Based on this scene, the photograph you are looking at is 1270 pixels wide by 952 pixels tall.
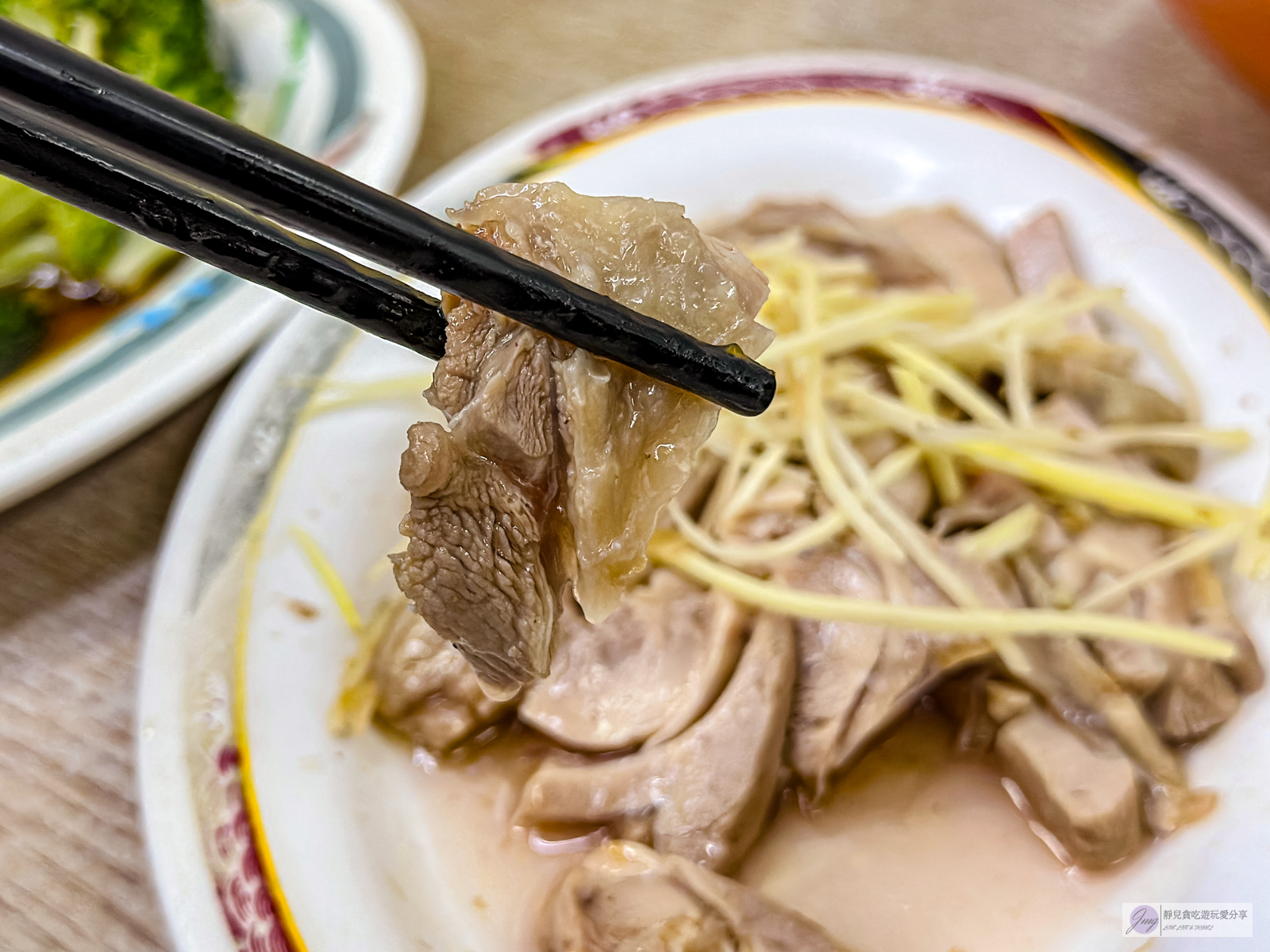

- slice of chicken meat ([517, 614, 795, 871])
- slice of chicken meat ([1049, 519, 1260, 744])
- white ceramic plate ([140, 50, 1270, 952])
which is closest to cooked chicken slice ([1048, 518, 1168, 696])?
slice of chicken meat ([1049, 519, 1260, 744])

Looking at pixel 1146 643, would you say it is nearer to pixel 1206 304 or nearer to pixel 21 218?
pixel 1206 304

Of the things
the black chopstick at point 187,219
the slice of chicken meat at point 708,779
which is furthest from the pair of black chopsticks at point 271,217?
the slice of chicken meat at point 708,779

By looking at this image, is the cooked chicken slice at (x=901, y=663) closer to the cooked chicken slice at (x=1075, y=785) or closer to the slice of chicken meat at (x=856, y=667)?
the slice of chicken meat at (x=856, y=667)

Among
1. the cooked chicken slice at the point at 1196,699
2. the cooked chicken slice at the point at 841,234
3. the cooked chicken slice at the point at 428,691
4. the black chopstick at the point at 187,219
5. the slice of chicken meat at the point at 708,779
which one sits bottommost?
the cooked chicken slice at the point at 428,691

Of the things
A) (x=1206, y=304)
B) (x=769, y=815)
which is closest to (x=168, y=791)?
(x=769, y=815)

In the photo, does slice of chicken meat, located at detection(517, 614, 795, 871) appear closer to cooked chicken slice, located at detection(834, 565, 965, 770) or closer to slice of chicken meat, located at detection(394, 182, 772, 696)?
cooked chicken slice, located at detection(834, 565, 965, 770)

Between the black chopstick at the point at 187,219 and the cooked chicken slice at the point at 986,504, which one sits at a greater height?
the black chopstick at the point at 187,219
